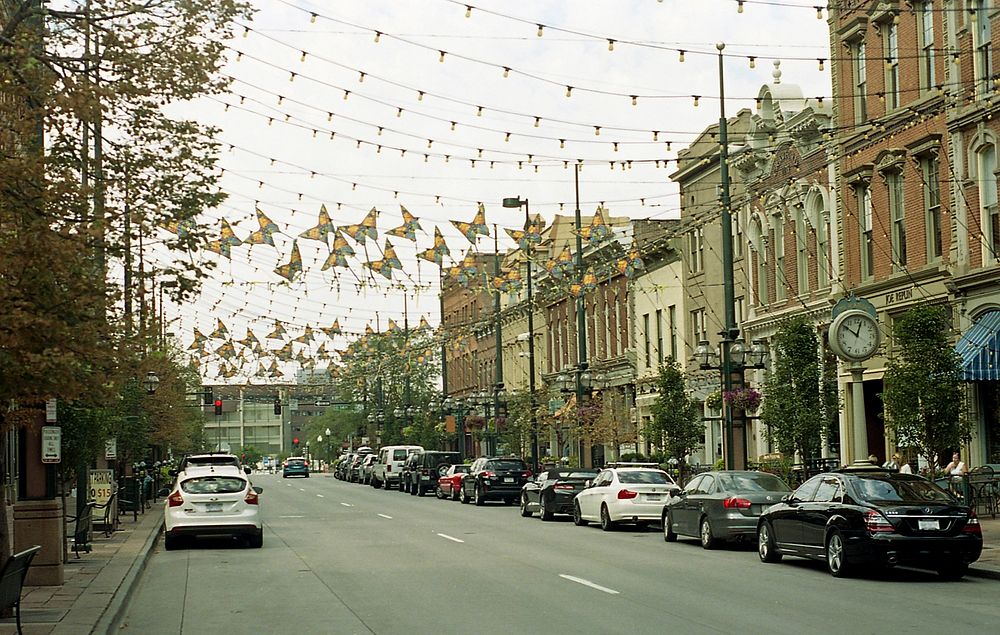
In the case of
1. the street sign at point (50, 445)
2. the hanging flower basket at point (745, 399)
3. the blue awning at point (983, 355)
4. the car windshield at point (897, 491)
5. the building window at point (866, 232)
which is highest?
the building window at point (866, 232)

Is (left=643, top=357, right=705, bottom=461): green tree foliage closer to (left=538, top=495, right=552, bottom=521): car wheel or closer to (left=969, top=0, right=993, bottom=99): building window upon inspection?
(left=538, top=495, right=552, bottom=521): car wheel

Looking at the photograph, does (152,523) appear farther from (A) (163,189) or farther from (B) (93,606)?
(A) (163,189)

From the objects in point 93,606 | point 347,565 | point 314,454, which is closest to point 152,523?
point 347,565

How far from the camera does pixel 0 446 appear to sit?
1547 centimetres

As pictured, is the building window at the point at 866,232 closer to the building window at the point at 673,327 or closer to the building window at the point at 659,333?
the building window at the point at 673,327

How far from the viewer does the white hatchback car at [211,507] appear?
26.0 metres

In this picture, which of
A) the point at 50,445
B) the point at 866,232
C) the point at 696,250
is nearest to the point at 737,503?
the point at 50,445

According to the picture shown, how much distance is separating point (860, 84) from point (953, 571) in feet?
74.3

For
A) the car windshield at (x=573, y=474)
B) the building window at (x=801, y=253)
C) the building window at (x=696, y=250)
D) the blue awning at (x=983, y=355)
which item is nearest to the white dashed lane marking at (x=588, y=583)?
the blue awning at (x=983, y=355)

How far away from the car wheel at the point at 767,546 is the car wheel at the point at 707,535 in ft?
8.61

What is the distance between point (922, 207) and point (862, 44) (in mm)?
6145

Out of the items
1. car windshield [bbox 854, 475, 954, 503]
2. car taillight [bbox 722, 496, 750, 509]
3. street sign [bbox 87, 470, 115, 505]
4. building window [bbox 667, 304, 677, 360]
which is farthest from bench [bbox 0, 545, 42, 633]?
building window [bbox 667, 304, 677, 360]

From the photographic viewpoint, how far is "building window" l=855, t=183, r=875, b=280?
38219mm

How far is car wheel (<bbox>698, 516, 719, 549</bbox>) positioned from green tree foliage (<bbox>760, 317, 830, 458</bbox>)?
245 inches
